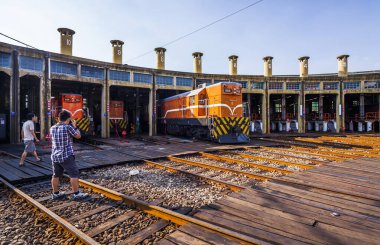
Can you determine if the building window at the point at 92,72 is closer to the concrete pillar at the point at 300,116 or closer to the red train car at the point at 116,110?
the red train car at the point at 116,110

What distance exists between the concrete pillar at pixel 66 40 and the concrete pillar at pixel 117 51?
3.16 metres

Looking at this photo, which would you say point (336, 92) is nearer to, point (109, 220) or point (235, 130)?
point (235, 130)

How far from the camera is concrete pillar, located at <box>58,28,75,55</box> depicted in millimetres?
16547

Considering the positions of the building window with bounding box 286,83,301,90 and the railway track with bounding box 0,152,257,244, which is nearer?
the railway track with bounding box 0,152,257,244

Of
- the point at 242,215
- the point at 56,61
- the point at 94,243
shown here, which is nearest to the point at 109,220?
the point at 94,243

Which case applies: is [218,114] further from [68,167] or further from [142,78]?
[68,167]

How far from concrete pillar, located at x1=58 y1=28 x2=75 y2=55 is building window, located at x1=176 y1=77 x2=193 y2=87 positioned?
9051 millimetres

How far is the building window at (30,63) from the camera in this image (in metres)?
14.0

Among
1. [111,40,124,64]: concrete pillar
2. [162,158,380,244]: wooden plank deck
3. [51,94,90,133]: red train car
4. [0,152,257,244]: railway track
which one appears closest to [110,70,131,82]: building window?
[111,40,124,64]: concrete pillar

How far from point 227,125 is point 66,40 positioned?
1369 centimetres

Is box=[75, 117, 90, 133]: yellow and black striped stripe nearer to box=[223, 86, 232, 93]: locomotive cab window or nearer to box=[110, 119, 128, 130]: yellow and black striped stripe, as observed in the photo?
box=[110, 119, 128, 130]: yellow and black striped stripe

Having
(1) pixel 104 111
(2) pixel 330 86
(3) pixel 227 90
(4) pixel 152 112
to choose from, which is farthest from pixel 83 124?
(2) pixel 330 86

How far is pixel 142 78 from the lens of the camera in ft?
63.3

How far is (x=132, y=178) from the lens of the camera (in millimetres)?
5832
